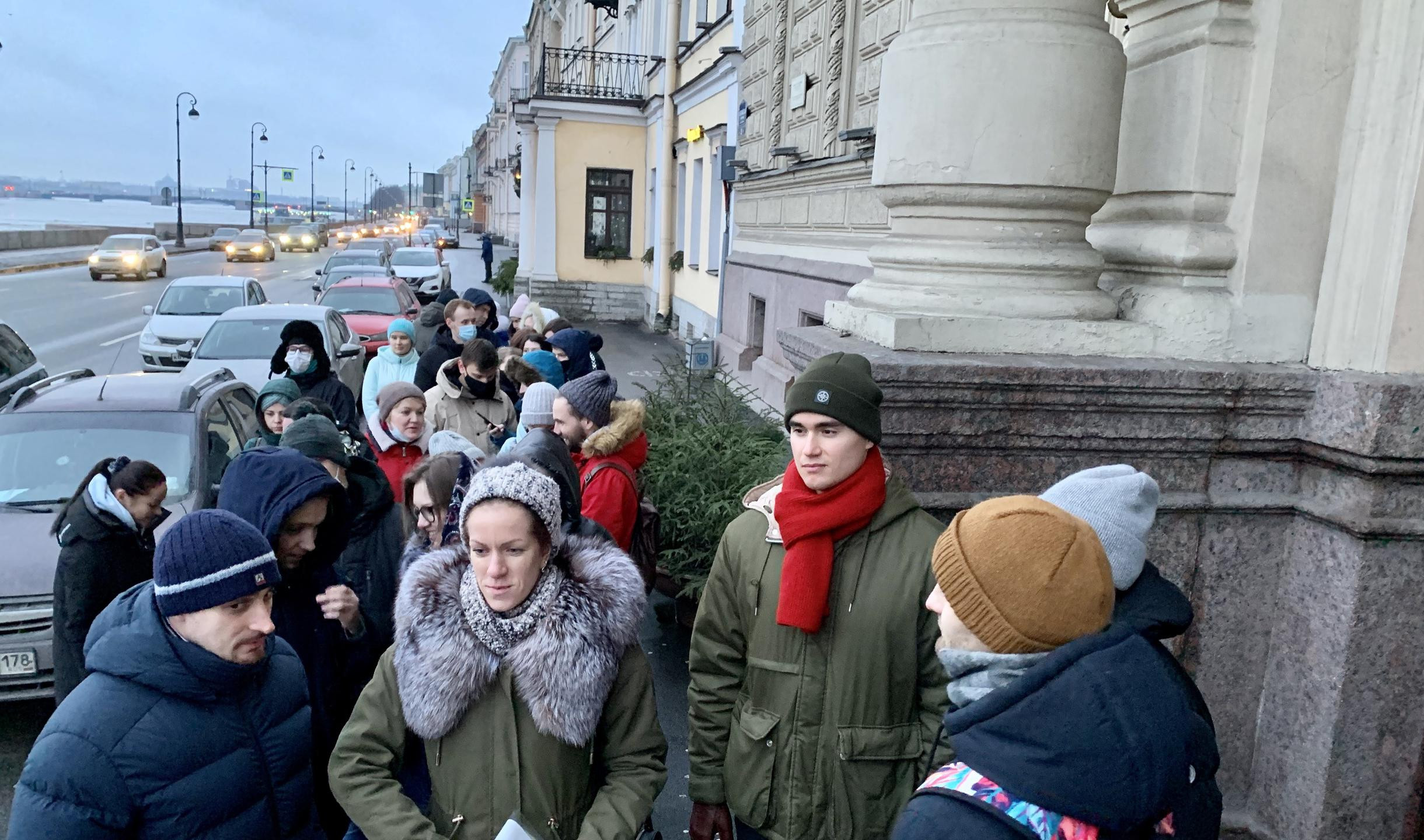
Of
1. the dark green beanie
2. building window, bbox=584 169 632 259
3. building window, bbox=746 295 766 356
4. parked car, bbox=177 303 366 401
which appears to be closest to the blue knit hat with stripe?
the dark green beanie

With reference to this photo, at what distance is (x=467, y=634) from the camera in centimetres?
218

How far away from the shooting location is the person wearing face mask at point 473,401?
5.99 m

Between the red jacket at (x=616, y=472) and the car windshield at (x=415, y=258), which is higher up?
the car windshield at (x=415, y=258)

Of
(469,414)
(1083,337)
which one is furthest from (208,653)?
(469,414)

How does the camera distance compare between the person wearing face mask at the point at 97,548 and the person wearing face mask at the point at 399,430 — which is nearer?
the person wearing face mask at the point at 97,548

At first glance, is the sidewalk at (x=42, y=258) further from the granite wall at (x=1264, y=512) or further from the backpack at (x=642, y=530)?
the granite wall at (x=1264, y=512)

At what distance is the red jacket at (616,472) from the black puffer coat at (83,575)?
1.62 meters

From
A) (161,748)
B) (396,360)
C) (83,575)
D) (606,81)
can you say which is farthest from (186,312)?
(606,81)

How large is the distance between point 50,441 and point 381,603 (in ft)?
10.9

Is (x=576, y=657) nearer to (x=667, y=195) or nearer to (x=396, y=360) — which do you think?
(x=396, y=360)

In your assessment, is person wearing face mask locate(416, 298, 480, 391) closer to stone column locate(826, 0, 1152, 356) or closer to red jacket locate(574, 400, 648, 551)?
red jacket locate(574, 400, 648, 551)

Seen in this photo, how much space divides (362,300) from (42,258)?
32.9m

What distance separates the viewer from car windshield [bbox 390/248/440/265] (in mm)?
26875

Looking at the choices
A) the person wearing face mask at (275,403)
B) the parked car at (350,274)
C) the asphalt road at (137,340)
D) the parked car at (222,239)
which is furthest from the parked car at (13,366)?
the parked car at (222,239)
